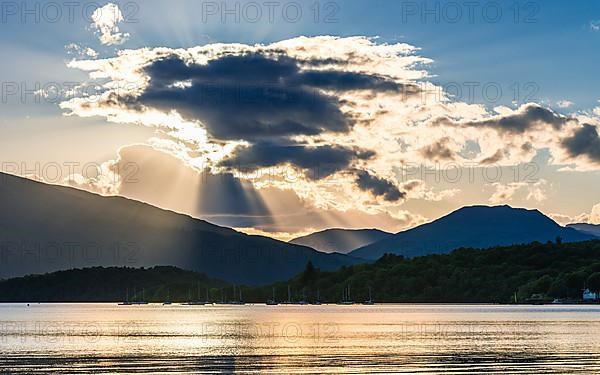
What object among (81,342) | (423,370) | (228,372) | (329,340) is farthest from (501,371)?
(81,342)

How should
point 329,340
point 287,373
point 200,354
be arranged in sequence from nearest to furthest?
point 287,373, point 200,354, point 329,340

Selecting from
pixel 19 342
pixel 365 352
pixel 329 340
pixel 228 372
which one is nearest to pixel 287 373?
pixel 228 372

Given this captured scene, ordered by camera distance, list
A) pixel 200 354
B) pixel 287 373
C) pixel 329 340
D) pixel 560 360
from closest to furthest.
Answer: pixel 287 373, pixel 560 360, pixel 200 354, pixel 329 340

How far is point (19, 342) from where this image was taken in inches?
5994

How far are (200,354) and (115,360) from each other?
13.4 meters

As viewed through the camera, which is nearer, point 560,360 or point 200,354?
point 560,360

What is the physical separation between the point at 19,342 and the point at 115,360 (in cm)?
4408

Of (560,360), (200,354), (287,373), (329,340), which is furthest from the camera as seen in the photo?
(329,340)

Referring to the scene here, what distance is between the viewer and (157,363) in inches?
4301

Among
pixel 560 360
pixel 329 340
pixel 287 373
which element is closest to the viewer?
pixel 287 373

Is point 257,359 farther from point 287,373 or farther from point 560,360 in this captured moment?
point 560,360

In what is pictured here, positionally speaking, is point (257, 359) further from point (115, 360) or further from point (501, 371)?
point (501, 371)

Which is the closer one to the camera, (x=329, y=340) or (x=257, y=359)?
(x=257, y=359)

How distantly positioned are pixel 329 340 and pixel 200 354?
32374 millimetres
